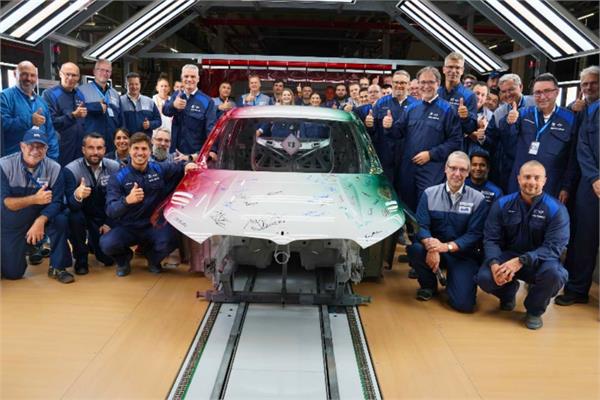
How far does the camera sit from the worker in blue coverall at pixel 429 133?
4.48 meters

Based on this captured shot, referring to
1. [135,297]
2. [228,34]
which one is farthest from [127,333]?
[228,34]

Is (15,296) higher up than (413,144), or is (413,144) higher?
(413,144)

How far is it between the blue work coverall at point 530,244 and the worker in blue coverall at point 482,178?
1.80 ft

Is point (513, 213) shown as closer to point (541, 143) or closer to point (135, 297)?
point (541, 143)

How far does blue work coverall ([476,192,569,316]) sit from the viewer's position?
11.1 feet

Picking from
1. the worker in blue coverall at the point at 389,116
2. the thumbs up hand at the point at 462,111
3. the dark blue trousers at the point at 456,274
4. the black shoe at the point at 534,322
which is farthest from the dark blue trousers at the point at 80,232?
the black shoe at the point at 534,322

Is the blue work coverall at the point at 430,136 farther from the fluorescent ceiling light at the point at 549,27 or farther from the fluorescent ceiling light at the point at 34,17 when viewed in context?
the fluorescent ceiling light at the point at 34,17

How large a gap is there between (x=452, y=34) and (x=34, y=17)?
597 centimetres

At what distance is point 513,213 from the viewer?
3.55 m

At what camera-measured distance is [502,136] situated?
452 centimetres

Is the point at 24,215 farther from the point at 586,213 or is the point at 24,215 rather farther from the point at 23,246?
the point at 586,213

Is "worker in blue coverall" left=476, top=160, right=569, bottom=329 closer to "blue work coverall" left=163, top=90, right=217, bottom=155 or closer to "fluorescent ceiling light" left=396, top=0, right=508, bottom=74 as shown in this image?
"blue work coverall" left=163, top=90, right=217, bottom=155

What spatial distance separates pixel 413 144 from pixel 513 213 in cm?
134

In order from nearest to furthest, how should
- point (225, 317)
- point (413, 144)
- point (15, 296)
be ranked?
point (225, 317), point (15, 296), point (413, 144)
